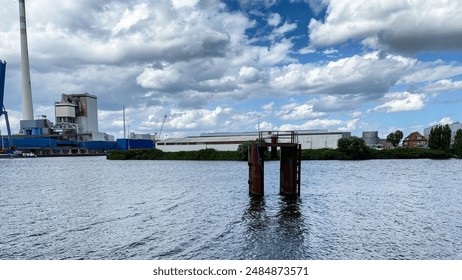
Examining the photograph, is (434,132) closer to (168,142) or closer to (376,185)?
(376,185)

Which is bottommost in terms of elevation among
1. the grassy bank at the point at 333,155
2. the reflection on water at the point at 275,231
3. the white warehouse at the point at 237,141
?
the reflection on water at the point at 275,231

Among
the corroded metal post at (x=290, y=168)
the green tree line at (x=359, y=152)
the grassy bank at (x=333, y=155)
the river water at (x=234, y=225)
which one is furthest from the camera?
the grassy bank at (x=333, y=155)

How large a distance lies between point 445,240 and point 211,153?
3798 inches

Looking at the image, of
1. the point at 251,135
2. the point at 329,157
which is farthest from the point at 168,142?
the point at 329,157

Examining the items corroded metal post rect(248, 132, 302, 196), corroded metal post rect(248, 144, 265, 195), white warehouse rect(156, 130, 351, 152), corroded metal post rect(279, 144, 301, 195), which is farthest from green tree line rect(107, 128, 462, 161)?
corroded metal post rect(248, 144, 265, 195)

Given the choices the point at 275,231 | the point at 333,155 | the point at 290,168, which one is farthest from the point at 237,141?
the point at 275,231

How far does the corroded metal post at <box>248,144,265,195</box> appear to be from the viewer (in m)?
32.1

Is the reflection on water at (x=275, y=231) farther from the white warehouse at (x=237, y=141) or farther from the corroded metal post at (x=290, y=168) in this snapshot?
the white warehouse at (x=237, y=141)

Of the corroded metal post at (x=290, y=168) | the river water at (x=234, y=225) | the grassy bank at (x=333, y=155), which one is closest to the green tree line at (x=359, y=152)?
the grassy bank at (x=333, y=155)

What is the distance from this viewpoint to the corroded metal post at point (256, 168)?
1263 inches

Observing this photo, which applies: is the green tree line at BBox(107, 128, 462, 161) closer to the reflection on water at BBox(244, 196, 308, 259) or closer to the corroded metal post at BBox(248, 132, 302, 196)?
the corroded metal post at BBox(248, 132, 302, 196)

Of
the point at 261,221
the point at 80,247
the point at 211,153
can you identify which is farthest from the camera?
the point at 211,153

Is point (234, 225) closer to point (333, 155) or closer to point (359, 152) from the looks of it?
point (333, 155)

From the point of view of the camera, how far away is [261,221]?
23.0 m
